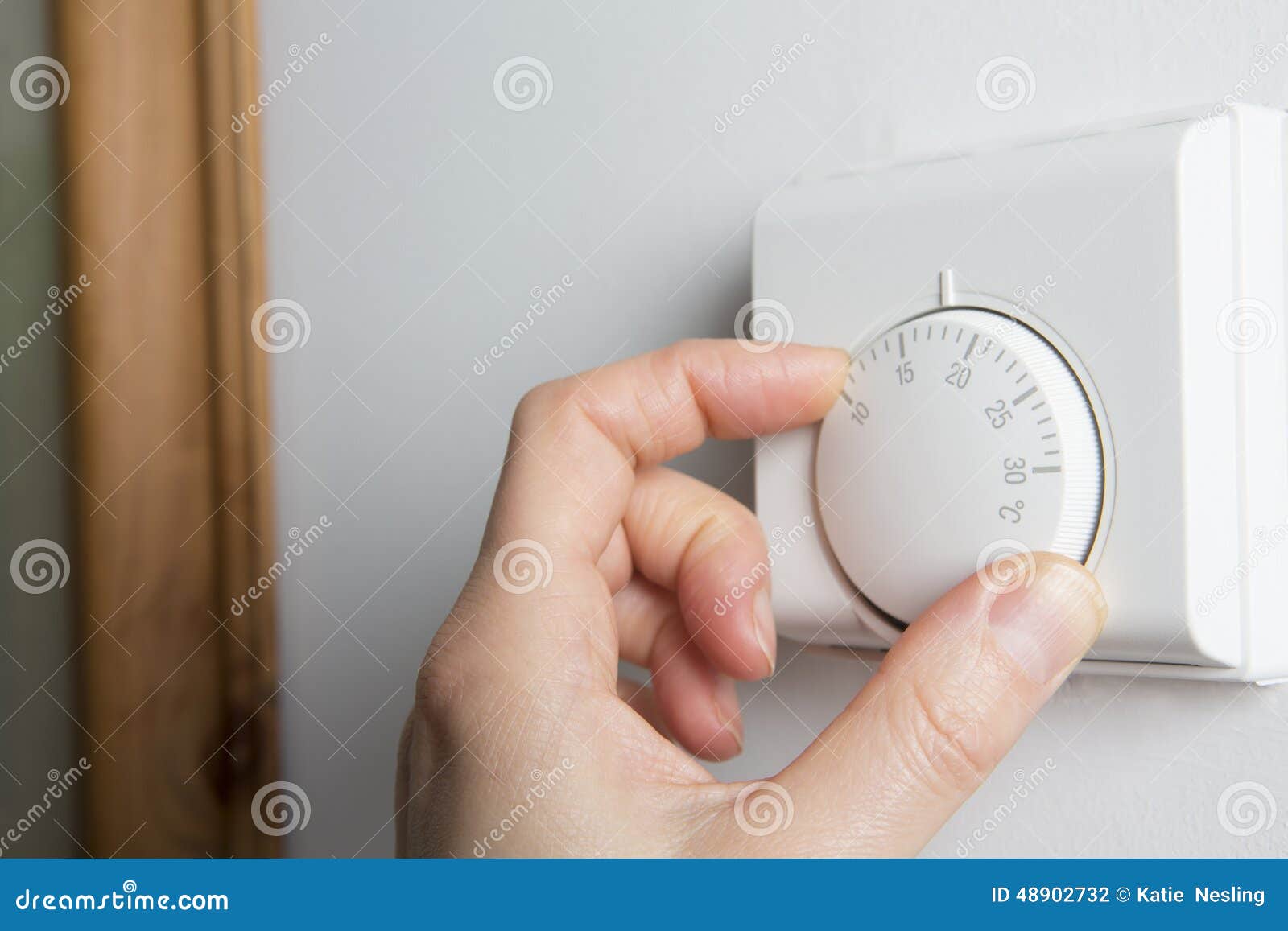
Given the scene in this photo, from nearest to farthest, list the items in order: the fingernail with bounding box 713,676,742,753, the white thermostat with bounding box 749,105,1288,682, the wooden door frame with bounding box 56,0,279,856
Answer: the white thermostat with bounding box 749,105,1288,682 < the fingernail with bounding box 713,676,742,753 < the wooden door frame with bounding box 56,0,279,856

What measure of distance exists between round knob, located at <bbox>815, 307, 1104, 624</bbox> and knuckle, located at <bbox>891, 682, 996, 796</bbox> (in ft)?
0.13

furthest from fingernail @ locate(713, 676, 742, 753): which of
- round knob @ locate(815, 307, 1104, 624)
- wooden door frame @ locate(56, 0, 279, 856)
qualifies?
wooden door frame @ locate(56, 0, 279, 856)

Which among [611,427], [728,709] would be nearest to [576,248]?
[611,427]

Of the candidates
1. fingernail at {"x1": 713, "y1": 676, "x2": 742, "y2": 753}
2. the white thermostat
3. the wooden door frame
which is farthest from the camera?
the wooden door frame

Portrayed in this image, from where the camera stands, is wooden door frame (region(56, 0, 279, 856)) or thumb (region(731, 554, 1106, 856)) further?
wooden door frame (region(56, 0, 279, 856))

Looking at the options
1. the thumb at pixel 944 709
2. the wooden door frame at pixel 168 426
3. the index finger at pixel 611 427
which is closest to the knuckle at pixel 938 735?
the thumb at pixel 944 709

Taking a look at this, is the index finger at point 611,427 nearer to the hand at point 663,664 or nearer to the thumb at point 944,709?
the hand at point 663,664

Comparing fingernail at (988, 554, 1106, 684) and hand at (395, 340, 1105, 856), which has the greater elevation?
fingernail at (988, 554, 1106, 684)

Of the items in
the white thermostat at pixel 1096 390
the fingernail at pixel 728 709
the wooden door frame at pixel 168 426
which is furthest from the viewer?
the wooden door frame at pixel 168 426

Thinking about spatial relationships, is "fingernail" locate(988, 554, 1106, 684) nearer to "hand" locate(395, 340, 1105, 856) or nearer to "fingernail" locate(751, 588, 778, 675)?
"hand" locate(395, 340, 1105, 856)

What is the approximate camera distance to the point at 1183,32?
367 millimetres

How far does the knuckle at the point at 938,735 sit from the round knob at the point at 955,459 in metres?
0.04

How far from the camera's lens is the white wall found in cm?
38

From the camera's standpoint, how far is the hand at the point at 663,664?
0.32 m
